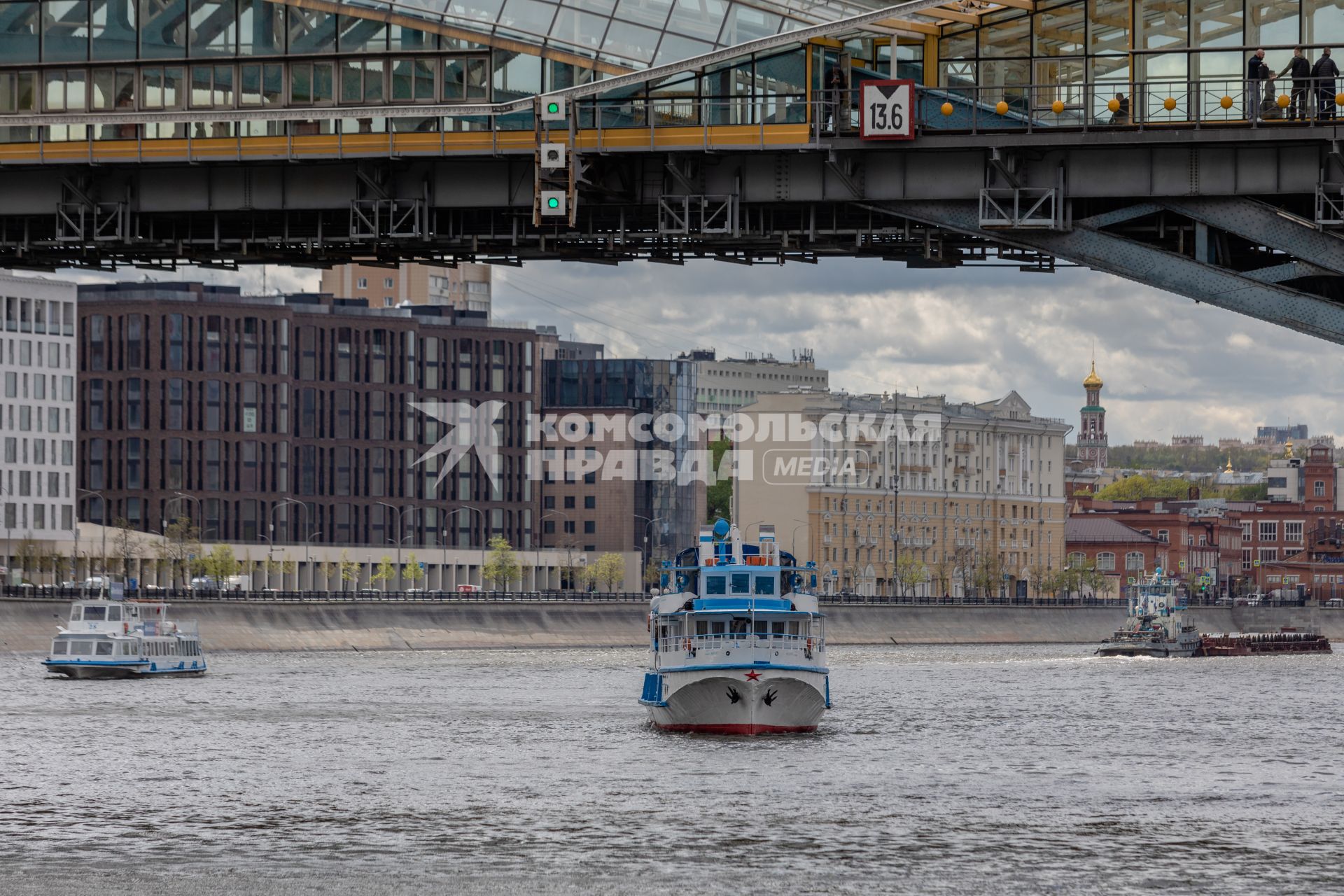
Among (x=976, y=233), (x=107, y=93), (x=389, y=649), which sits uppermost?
(x=107, y=93)

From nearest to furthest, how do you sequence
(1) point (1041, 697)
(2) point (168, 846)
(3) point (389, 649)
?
(2) point (168, 846) → (1) point (1041, 697) → (3) point (389, 649)

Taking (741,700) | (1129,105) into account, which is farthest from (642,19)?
(741,700)

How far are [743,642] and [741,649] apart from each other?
0.24 metres

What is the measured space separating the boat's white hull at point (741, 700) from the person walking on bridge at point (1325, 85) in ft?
143

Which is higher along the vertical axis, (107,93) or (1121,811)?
(107,93)

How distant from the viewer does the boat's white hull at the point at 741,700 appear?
82.7m

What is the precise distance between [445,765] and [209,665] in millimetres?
88473

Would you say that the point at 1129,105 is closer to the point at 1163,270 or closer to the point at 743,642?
the point at 1163,270

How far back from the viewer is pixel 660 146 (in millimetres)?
44125

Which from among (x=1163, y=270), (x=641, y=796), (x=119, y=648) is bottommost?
(x=641, y=796)

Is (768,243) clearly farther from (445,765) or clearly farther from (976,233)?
(445,765)

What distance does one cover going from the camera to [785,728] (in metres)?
84.1

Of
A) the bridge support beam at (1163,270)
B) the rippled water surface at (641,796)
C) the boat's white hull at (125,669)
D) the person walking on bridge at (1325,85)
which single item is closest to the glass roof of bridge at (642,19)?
the bridge support beam at (1163,270)

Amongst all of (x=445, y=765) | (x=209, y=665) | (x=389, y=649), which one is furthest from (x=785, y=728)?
(x=389, y=649)
